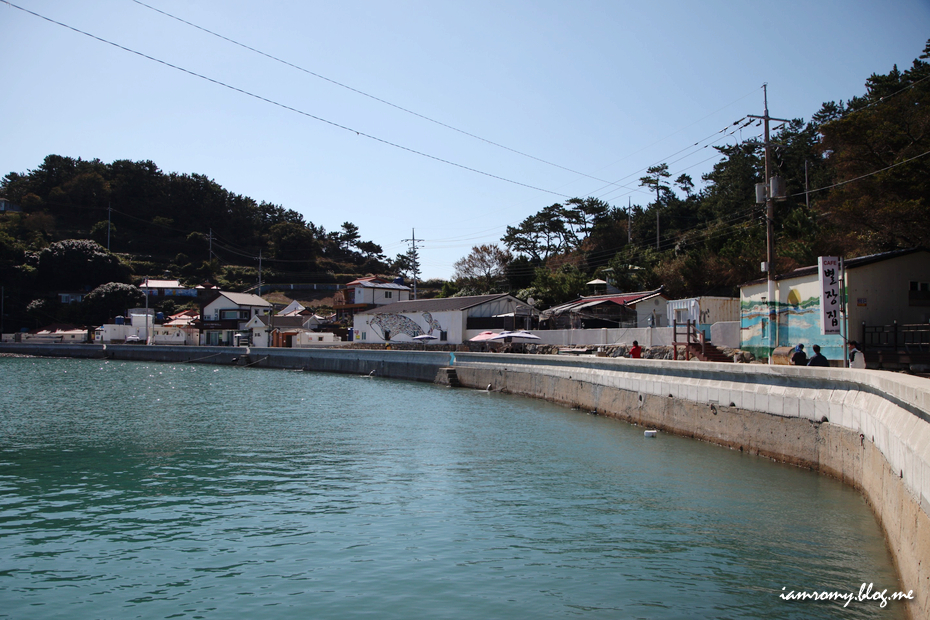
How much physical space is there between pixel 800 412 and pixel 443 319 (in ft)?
137

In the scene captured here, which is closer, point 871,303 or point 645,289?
point 871,303

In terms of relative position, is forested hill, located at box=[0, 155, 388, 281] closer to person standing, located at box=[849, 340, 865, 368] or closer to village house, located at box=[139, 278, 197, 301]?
village house, located at box=[139, 278, 197, 301]

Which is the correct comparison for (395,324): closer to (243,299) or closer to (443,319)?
(443,319)

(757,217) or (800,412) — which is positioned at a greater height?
(757,217)

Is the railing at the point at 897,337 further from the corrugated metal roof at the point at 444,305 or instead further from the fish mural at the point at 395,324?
the fish mural at the point at 395,324

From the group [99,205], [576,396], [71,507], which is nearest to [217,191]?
[99,205]

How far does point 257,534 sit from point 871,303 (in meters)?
20.5

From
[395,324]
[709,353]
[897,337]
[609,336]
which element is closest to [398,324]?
[395,324]

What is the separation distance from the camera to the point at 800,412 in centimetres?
1420

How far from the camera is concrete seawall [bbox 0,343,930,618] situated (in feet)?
23.8

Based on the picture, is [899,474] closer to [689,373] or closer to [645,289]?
[689,373]

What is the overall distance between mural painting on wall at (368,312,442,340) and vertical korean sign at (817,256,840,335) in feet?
127

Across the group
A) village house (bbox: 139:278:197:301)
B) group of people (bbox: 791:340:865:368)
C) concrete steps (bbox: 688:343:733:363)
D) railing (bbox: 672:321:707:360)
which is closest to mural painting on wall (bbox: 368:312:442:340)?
railing (bbox: 672:321:707:360)

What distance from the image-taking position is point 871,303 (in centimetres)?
2050
